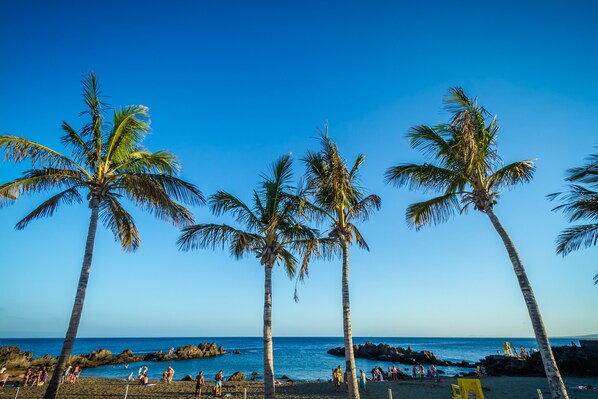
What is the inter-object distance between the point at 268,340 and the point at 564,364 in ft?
106

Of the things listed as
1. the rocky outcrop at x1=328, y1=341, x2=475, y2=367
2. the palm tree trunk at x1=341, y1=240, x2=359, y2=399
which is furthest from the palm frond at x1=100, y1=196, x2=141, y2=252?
the rocky outcrop at x1=328, y1=341, x2=475, y2=367

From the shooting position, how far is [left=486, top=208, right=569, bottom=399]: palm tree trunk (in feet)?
28.9

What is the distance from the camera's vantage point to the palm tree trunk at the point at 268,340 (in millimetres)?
11656

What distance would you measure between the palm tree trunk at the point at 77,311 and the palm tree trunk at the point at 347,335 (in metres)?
8.44

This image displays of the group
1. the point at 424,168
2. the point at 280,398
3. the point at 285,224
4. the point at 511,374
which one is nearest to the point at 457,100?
the point at 424,168

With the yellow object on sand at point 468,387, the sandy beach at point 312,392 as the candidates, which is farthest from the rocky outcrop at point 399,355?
the yellow object on sand at point 468,387

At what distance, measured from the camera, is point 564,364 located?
2917 centimetres

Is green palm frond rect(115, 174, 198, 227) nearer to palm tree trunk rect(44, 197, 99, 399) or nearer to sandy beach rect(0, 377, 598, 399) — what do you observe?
palm tree trunk rect(44, 197, 99, 399)

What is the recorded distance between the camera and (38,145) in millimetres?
9812

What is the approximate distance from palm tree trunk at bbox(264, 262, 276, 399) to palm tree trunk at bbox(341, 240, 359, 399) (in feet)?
8.99

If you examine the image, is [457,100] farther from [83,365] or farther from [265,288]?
[83,365]

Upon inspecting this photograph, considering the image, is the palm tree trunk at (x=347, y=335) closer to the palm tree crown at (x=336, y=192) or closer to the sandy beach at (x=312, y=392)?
the palm tree crown at (x=336, y=192)

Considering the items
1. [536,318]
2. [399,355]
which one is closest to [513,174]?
[536,318]

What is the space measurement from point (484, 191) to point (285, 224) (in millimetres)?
7975
